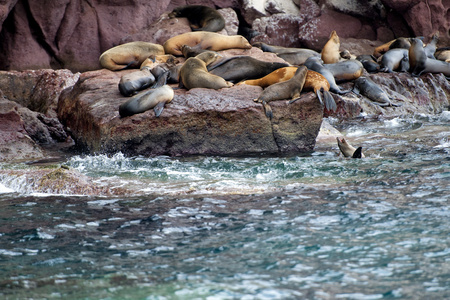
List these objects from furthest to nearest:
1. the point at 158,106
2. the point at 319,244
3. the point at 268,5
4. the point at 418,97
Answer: the point at 268,5 < the point at 418,97 < the point at 158,106 < the point at 319,244

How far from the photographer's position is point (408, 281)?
2832mm

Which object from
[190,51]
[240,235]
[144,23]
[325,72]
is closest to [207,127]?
[190,51]

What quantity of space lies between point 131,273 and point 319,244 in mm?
1207

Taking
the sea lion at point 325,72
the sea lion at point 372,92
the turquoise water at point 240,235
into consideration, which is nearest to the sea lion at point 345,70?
the sea lion at point 372,92

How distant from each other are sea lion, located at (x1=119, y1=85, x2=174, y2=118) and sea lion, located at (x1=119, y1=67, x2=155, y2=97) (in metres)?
0.66

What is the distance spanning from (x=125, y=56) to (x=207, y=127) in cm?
377

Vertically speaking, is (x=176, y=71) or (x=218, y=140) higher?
(x=176, y=71)

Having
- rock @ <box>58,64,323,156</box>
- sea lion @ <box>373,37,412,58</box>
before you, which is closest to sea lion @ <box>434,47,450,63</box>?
sea lion @ <box>373,37,412,58</box>

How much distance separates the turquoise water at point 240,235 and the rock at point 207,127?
1.11 meters

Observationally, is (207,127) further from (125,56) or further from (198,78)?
(125,56)

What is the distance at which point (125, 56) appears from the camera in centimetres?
1022

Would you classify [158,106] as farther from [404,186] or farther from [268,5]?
[268,5]

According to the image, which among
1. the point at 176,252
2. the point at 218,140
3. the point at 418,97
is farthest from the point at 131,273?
the point at 418,97

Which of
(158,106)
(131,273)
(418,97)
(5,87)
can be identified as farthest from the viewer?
(418,97)
